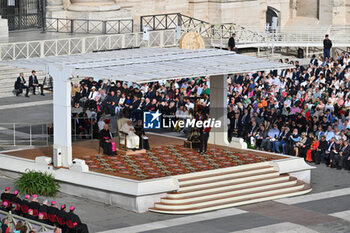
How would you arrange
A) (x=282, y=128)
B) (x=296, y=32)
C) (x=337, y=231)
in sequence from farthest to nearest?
(x=296, y=32)
(x=282, y=128)
(x=337, y=231)

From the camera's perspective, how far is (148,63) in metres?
29.4

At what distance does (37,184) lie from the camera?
2786cm

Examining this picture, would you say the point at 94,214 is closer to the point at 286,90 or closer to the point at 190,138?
the point at 190,138

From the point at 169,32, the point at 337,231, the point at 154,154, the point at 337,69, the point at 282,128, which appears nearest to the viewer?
the point at 337,231

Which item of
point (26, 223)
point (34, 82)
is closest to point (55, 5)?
point (34, 82)

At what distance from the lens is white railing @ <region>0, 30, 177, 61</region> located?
44.4m

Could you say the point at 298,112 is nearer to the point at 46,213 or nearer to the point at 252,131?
the point at 252,131

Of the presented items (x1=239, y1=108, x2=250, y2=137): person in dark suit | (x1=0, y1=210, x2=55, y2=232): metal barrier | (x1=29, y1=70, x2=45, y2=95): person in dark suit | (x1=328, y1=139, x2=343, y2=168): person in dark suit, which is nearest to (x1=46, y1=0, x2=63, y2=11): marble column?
(x1=29, y1=70, x2=45, y2=95): person in dark suit

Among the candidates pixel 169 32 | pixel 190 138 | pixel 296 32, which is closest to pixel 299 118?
pixel 190 138

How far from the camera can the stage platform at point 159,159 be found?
92.7ft

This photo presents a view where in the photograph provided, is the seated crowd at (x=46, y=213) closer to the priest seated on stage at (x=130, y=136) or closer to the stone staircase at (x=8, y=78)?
the priest seated on stage at (x=130, y=136)

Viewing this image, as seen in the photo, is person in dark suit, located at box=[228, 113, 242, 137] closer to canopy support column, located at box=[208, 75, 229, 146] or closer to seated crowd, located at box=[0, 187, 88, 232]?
canopy support column, located at box=[208, 75, 229, 146]

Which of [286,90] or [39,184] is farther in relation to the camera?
[286,90]

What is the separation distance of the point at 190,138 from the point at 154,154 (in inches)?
65.4
